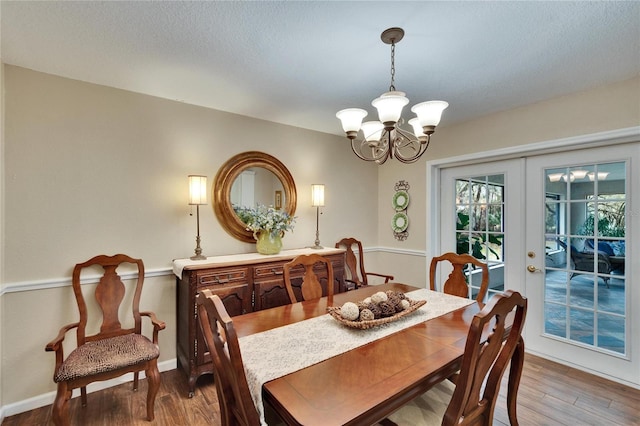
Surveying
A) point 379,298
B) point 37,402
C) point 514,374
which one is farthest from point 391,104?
point 37,402

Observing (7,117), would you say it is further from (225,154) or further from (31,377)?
(31,377)

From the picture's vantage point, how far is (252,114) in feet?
10.1

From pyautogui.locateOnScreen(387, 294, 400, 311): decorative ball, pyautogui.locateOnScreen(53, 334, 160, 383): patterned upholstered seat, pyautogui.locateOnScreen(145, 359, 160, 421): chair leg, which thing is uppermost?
pyautogui.locateOnScreen(387, 294, 400, 311): decorative ball

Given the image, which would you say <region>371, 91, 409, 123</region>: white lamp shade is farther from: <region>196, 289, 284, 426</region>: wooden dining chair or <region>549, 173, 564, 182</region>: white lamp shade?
<region>549, 173, 564, 182</region>: white lamp shade

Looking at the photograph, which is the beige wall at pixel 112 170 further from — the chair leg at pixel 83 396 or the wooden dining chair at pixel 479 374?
the wooden dining chair at pixel 479 374

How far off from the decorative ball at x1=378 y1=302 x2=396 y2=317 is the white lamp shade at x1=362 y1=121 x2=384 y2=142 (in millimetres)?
1051

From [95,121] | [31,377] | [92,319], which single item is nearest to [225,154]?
[95,121]

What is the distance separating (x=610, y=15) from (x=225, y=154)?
113 inches

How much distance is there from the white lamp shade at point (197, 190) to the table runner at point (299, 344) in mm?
1502

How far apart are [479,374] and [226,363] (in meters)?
0.96

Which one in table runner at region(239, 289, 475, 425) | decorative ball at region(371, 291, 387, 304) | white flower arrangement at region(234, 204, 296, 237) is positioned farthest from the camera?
white flower arrangement at region(234, 204, 296, 237)

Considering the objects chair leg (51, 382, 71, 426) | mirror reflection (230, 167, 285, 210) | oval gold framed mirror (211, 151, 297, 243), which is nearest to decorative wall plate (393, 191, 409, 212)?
oval gold framed mirror (211, 151, 297, 243)

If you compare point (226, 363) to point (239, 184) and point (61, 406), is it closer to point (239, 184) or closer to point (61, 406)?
point (61, 406)

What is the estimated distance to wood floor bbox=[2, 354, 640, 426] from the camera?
2002mm
